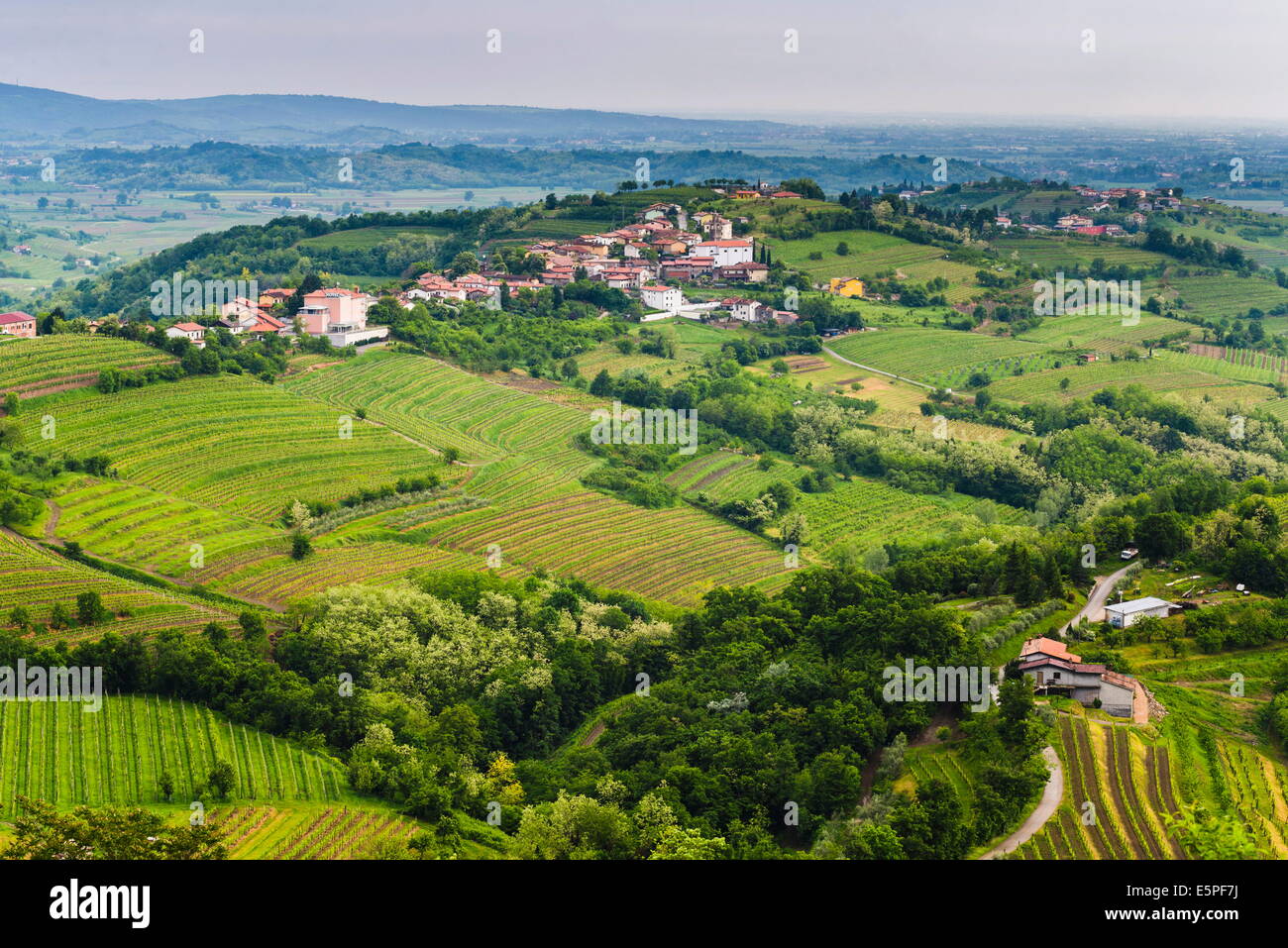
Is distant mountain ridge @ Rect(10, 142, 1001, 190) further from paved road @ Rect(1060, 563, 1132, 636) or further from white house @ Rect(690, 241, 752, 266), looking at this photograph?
paved road @ Rect(1060, 563, 1132, 636)

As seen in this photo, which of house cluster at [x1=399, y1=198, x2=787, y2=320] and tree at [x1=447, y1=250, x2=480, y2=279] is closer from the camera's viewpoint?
house cluster at [x1=399, y1=198, x2=787, y2=320]

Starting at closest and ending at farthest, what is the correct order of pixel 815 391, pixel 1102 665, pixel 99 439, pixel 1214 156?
pixel 1102 665 < pixel 99 439 < pixel 815 391 < pixel 1214 156

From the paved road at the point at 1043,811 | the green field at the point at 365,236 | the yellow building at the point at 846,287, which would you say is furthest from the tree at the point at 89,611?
the green field at the point at 365,236

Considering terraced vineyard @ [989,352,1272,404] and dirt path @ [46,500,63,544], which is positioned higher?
terraced vineyard @ [989,352,1272,404]

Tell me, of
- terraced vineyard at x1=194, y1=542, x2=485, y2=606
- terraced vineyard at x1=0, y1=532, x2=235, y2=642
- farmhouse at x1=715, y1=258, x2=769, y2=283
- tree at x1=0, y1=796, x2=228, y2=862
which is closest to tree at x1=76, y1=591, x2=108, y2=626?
terraced vineyard at x1=0, y1=532, x2=235, y2=642

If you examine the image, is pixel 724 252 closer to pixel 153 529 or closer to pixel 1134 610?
pixel 153 529

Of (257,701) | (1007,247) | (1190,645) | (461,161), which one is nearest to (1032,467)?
(1190,645)

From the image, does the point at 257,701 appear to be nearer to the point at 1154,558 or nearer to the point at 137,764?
the point at 137,764
